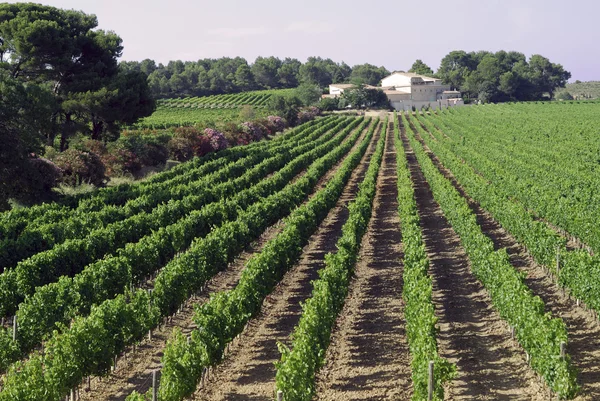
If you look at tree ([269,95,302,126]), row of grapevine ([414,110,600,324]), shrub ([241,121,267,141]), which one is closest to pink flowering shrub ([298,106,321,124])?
tree ([269,95,302,126])

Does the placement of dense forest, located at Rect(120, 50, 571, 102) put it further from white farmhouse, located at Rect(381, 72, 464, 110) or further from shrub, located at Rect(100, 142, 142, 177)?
shrub, located at Rect(100, 142, 142, 177)

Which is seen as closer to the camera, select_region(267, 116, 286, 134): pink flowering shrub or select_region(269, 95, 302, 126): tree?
select_region(267, 116, 286, 134): pink flowering shrub

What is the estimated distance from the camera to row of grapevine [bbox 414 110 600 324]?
634 inches

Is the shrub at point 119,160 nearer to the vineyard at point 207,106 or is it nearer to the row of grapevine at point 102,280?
the row of grapevine at point 102,280

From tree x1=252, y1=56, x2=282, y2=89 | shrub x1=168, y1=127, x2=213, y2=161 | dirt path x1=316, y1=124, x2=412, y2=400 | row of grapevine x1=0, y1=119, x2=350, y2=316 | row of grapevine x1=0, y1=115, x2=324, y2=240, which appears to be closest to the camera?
dirt path x1=316, y1=124, x2=412, y2=400

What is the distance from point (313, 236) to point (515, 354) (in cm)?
1301

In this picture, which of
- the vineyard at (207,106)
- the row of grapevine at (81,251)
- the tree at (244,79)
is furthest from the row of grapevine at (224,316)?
the tree at (244,79)

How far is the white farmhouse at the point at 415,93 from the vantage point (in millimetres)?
142375

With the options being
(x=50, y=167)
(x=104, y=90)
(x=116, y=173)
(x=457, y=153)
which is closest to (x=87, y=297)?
(x=50, y=167)

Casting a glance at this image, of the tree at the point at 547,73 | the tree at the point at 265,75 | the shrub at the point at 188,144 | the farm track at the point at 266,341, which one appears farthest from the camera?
the tree at the point at 265,75

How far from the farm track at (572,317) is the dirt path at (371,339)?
352cm

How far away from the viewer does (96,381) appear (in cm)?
1386

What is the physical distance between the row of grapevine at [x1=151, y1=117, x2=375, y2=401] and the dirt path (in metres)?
2.17

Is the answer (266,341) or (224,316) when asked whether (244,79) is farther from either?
(224,316)
